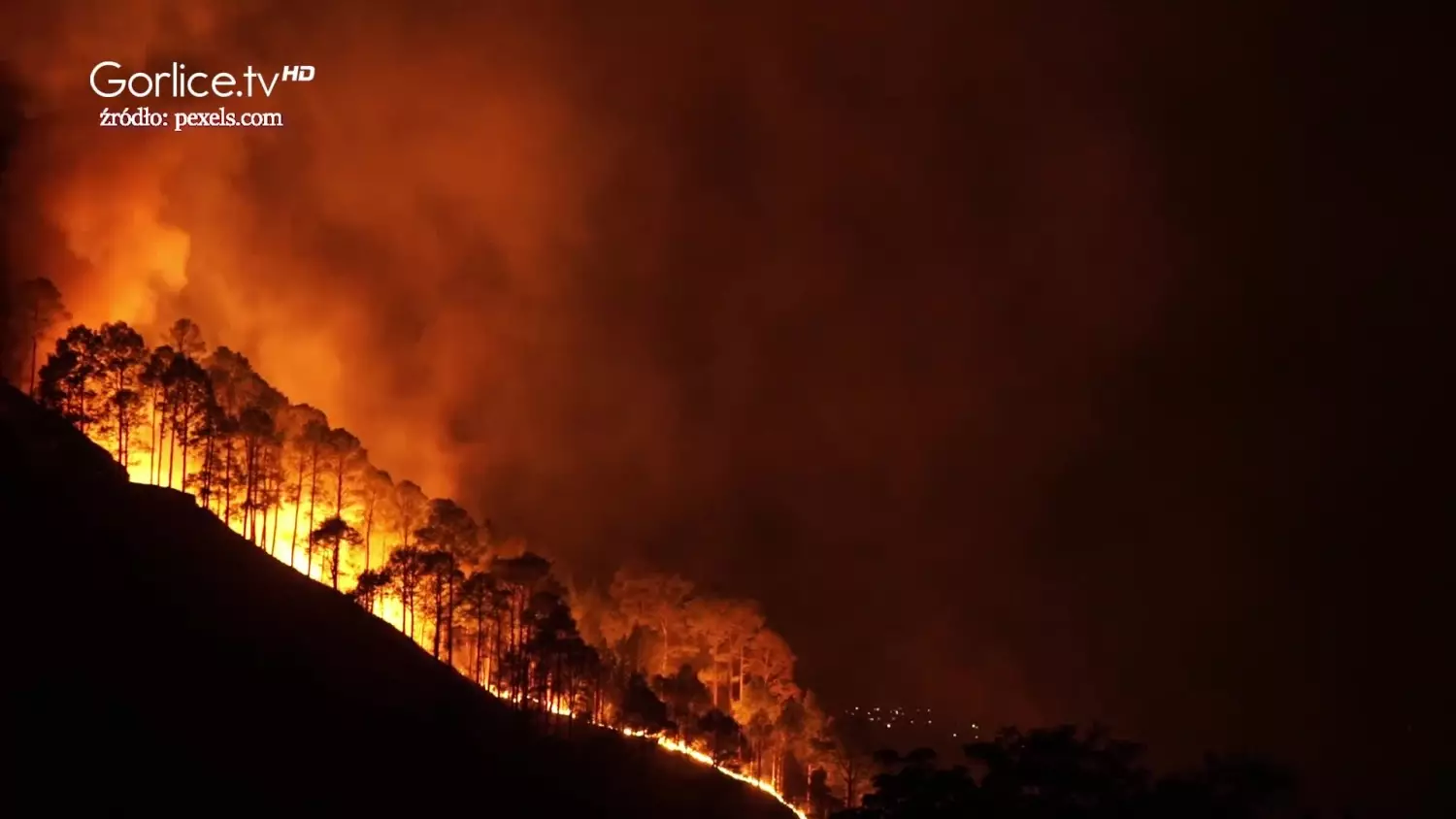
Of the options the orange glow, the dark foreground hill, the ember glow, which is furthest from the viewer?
the orange glow

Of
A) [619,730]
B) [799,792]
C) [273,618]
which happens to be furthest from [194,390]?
[799,792]

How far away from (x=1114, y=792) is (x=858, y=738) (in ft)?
295

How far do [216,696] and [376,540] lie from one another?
34853 millimetres

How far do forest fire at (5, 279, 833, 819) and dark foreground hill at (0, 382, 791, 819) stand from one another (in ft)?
12.1

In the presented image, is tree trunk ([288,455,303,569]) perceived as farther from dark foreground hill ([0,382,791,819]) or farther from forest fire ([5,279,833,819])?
→ dark foreground hill ([0,382,791,819])

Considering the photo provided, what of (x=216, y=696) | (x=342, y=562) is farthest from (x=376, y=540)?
(x=216, y=696)

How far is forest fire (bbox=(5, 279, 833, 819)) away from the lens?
9369 cm

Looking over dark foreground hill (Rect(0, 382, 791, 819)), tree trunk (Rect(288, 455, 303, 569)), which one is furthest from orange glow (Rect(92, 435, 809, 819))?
dark foreground hill (Rect(0, 382, 791, 819))

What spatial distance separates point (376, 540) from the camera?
10294 cm

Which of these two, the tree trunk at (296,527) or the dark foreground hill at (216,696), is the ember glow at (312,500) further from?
the dark foreground hill at (216,696)

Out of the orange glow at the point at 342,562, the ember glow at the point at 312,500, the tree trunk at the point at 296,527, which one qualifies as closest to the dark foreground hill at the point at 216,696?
the orange glow at the point at 342,562

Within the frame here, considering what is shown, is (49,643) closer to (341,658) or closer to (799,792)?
(341,658)

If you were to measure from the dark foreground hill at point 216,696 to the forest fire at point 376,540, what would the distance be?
12.1 ft

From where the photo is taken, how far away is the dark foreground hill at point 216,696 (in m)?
59.9
